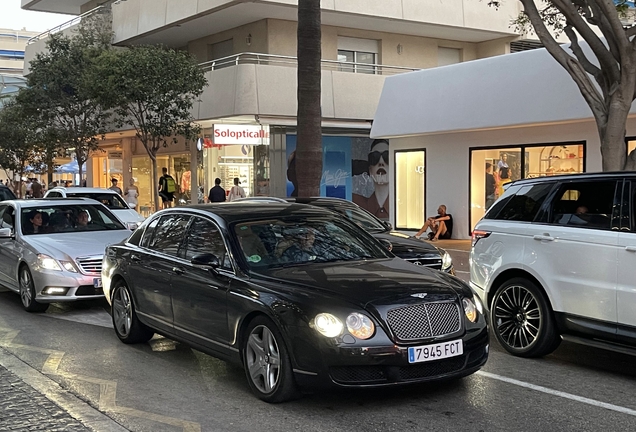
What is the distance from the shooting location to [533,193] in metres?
7.83

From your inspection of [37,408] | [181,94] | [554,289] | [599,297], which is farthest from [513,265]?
[181,94]

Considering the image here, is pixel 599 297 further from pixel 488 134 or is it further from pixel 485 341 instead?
pixel 488 134

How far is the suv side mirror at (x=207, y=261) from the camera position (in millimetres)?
6609

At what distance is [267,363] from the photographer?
19.6 feet

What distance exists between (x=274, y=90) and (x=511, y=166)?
27.9 feet

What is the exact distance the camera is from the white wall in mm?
18062

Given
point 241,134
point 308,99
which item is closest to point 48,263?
point 308,99

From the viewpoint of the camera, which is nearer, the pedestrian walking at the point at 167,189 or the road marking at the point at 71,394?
the road marking at the point at 71,394

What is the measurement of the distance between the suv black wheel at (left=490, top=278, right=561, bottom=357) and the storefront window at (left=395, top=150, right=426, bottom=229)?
14022 mm

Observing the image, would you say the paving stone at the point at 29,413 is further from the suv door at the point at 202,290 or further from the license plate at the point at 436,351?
the license plate at the point at 436,351

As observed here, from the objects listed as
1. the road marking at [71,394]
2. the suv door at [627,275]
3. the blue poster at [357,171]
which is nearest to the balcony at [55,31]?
the blue poster at [357,171]

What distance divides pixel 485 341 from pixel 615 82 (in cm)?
655

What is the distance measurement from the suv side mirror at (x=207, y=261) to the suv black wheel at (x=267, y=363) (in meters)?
0.75

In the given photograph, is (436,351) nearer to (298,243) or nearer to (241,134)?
(298,243)
